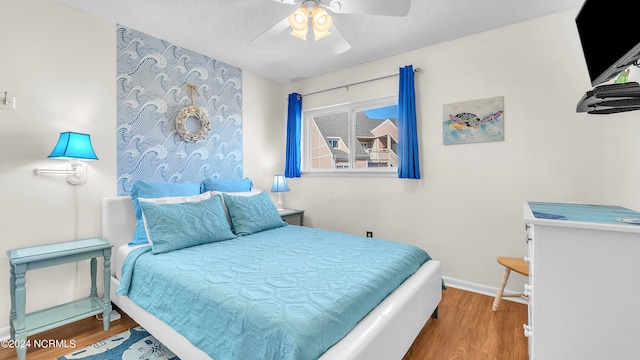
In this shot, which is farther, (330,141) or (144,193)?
(330,141)

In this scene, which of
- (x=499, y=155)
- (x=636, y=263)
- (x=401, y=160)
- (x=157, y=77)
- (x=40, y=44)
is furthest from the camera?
(x=401, y=160)

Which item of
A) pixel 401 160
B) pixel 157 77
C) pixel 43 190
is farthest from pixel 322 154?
pixel 43 190

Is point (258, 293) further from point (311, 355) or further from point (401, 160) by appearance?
point (401, 160)

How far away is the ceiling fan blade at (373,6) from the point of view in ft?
5.61

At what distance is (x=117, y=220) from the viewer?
2.38 metres

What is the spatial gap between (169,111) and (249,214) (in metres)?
1.38

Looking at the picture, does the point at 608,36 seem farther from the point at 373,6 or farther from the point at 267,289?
the point at 267,289

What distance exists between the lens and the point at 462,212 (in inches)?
110

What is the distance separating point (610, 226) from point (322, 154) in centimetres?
316

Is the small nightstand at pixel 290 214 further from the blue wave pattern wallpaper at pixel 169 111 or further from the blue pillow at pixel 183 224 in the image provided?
the blue pillow at pixel 183 224

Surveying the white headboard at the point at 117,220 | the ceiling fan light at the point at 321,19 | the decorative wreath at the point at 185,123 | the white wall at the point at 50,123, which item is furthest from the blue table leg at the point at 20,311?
the ceiling fan light at the point at 321,19

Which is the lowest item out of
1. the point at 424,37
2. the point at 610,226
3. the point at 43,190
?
the point at 610,226

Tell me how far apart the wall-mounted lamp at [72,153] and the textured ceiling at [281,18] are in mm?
1100

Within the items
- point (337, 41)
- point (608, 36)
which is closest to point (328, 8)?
point (337, 41)
